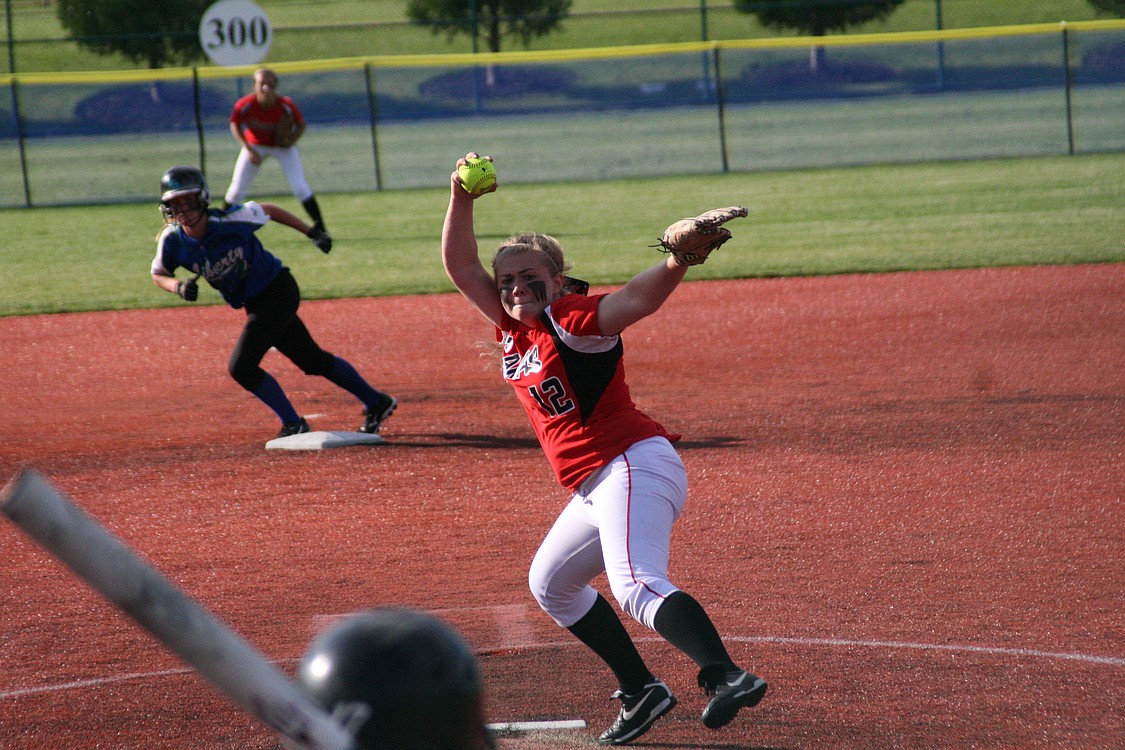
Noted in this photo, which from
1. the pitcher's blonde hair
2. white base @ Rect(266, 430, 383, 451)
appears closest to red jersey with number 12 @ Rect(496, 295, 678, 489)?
the pitcher's blonde hair

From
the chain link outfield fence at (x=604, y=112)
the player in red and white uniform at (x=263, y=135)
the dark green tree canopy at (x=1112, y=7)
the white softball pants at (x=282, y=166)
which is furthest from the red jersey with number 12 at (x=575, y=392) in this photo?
the dark green tree canopy at (x=1112, y=7)

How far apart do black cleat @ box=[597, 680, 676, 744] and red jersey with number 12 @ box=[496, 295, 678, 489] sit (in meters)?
0.73

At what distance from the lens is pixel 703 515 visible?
6746mm

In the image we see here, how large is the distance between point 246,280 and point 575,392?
14.9 ft

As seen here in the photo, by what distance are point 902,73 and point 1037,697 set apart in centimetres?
2926

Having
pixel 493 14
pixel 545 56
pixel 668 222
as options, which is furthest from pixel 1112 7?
pixel 668 222

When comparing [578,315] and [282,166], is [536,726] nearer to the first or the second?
[578,315]

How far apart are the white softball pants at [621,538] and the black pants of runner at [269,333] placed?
434 centimetres

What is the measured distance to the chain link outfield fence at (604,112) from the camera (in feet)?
80.0

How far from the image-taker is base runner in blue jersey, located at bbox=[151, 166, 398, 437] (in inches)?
309

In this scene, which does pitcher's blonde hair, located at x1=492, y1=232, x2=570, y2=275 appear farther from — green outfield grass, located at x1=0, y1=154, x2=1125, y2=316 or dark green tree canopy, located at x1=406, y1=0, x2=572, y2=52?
dark green tree canopy, located at x1=406, y1=0, x2=572, y2=52

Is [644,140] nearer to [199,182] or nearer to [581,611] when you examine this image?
[199,182]

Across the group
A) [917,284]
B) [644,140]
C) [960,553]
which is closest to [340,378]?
[960,553]

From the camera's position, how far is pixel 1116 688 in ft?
14.7
